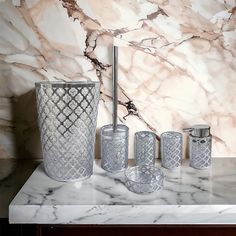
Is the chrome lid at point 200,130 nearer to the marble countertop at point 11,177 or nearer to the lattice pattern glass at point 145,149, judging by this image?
the lattice pattern glass at point 145,149

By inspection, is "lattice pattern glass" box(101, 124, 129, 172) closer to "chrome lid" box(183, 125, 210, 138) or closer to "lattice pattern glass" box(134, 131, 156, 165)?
"lattice pattern glass" box(134, 131, 156, 165)

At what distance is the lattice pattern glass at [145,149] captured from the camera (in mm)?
1045

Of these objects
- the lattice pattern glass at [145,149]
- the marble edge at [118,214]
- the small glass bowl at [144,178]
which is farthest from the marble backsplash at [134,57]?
the marble edge at [118,214]

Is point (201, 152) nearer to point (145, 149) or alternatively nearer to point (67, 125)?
point (145, 149)

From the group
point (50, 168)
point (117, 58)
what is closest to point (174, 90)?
point (117, 58)

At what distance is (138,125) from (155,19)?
35cm

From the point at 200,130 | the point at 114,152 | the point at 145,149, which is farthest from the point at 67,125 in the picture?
the point at 200,130

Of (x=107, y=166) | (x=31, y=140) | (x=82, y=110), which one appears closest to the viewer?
(x=82, y=110)

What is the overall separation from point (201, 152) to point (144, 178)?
21 centimetres

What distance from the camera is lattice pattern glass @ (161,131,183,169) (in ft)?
3.40

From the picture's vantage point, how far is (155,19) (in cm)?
104

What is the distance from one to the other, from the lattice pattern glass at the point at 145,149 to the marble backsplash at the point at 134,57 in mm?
58

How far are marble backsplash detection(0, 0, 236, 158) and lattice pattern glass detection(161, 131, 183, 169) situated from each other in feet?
0.21

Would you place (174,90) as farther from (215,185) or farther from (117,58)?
(215,185)
